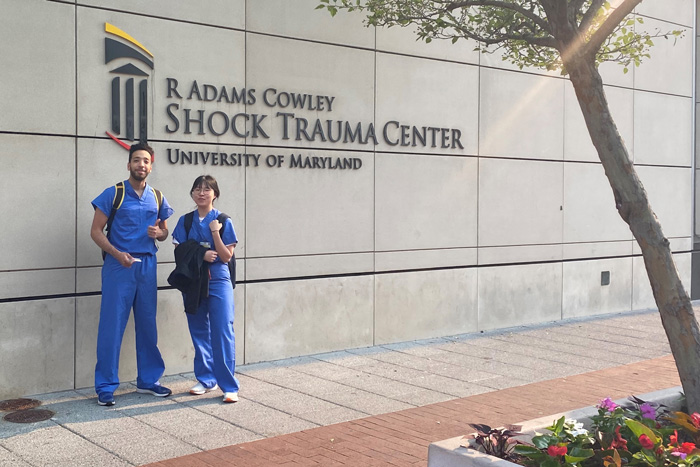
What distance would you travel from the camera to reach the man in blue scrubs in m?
7.04

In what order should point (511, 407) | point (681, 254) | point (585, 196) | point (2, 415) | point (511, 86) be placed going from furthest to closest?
point (681, 254), point (585, 196), point (511, 86), point (511, 407), point (2, 415)

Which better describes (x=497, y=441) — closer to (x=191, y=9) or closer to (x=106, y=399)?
(x=106, y=399)

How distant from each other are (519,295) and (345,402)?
189 inches

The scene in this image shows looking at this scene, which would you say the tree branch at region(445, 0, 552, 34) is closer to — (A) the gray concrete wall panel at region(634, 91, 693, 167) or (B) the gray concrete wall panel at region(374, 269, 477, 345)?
(B) the gray concrete wall panel at region(374, 269, 477, 345)

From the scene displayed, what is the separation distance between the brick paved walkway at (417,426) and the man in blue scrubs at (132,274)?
172cm

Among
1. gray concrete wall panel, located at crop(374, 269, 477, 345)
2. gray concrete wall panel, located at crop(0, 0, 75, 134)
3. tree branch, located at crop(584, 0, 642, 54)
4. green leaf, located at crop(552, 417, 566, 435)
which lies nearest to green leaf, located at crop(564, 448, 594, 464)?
green leaf, located at crop(552, 417, 566, 435)

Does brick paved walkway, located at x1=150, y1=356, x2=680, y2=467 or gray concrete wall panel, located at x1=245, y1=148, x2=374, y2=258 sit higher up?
gray concrete wall panel, located at x1=245, y1=148, x2=374, y2=258

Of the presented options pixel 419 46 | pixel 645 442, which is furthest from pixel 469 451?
pixel 419 46

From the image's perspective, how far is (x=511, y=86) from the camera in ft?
37.3

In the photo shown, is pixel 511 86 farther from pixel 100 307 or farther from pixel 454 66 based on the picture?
pixel 100 307

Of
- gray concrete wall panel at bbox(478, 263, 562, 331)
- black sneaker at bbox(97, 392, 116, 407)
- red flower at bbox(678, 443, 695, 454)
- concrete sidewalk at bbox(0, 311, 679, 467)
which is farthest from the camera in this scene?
gray concrete wall panel at bbox(478, 263, 562, 331)

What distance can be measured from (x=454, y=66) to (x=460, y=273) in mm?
2618

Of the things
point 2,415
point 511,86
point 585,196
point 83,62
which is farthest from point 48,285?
point 585,196

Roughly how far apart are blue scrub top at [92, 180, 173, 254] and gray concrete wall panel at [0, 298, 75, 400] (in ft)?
2.77
